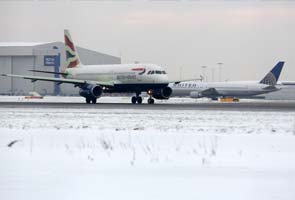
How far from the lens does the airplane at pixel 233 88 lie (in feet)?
269

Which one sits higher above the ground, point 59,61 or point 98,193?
point 59,61

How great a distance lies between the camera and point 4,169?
12.0 meters

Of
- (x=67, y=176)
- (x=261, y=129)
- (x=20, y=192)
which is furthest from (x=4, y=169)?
(x=261, y=129)

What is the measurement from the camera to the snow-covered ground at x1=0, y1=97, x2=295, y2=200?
10.00 metres

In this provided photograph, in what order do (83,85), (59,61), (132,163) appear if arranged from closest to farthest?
(132,163) → (83,85) → (59,61)

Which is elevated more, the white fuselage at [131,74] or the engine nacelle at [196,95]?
the white fuselage at [131,74]

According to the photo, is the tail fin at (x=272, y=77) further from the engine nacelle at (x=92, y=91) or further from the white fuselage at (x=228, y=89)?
the engine nacelle at (x=92, y=91)

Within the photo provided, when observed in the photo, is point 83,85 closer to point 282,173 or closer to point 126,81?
point 126,81

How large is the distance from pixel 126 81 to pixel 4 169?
127 ft

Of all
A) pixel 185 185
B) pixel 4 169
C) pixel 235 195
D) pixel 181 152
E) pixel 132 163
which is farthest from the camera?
pixel 181 152

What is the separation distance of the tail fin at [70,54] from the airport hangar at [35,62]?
45647 millimetres

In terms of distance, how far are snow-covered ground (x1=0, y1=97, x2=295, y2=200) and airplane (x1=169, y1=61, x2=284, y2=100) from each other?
62404 mm

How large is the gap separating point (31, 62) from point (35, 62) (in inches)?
35.6

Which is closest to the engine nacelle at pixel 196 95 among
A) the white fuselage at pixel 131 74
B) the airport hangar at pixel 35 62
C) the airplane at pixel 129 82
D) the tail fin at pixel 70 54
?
the tail fin at pixel 70 54
